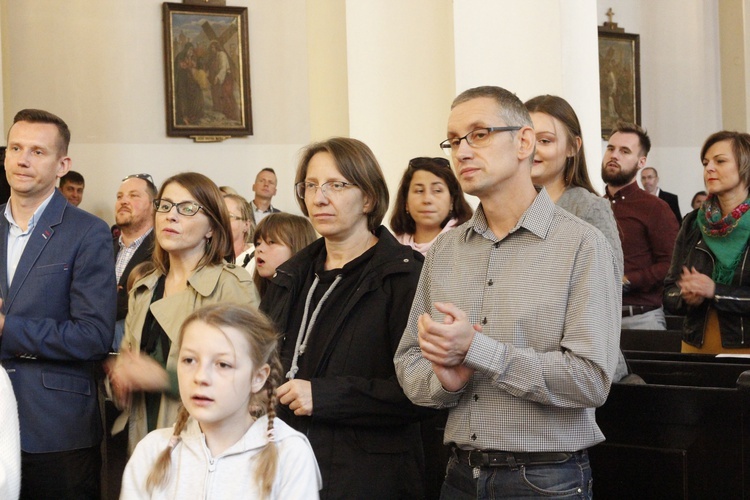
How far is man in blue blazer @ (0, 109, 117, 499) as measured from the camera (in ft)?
12.6

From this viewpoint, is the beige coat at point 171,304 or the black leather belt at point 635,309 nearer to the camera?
the beige coat at point 171,304

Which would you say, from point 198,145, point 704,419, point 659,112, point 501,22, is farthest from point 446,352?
point 659,112

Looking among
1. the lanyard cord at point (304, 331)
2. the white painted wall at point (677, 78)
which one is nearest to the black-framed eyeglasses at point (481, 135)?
the lanyard cord at point (304, 331)

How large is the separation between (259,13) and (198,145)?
6.33 ft

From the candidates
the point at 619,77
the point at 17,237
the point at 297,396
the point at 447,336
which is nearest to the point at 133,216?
the point at 17,237

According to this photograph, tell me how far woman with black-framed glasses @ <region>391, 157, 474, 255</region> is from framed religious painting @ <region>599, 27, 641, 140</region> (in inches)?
397

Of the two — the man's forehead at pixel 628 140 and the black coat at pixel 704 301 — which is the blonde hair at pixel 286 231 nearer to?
the black coat at pixel 704 301

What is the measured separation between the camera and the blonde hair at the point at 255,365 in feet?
8.94

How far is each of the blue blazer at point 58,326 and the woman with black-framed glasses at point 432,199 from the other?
5.25 feet

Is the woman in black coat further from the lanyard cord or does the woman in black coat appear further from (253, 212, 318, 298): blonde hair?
(253, 212, 318, 298): blonde hair

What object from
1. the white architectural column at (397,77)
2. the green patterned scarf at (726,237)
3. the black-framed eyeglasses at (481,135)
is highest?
the white architectural column at (397,77)

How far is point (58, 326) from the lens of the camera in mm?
3820

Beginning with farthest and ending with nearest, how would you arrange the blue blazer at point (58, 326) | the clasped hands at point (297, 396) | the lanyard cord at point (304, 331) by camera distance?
the blue blazer at point (58, 326), the lanyard cord at point (304, 331), the clasped hands at point (297, 396)

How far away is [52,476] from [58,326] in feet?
1.89
